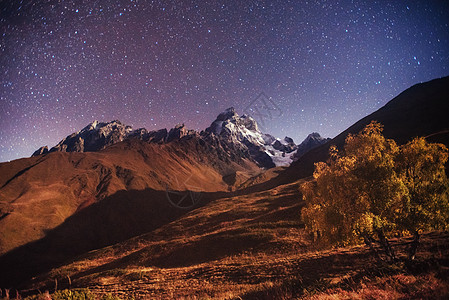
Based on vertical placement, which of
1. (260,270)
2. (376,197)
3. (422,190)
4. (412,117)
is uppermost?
(376,197)

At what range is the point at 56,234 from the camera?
226 ft

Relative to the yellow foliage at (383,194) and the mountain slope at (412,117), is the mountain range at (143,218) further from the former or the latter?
the yellow foliage at (383,194)

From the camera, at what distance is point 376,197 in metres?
11.4

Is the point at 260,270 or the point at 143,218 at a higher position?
the point at 260,270

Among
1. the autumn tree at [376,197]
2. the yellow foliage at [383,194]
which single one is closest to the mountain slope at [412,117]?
the yellow foliage at [383,194]

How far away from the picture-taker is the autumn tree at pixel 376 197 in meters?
11.1

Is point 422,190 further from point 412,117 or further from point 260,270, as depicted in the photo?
point 412,117

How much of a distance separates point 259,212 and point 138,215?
217ft

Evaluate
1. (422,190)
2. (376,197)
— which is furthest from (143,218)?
(422,190)

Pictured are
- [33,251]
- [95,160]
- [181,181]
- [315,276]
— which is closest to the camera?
[315,276]

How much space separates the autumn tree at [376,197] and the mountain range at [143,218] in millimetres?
8391

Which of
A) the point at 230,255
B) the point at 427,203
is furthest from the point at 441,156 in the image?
the point at 230,255

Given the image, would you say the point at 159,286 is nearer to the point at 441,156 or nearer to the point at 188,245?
the point at 188,245

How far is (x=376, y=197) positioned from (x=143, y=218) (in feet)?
303
